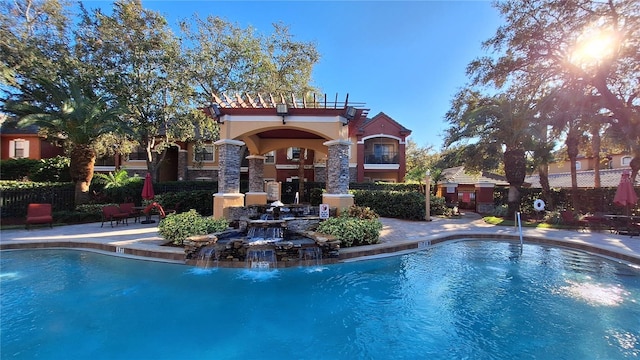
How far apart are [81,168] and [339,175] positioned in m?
13.2

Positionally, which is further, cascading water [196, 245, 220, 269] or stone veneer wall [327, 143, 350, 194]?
stone veneer wall [327, 143, 350, 194]

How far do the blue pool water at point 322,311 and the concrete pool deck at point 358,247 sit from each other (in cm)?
57

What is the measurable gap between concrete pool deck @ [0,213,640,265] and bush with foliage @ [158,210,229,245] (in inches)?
15.5

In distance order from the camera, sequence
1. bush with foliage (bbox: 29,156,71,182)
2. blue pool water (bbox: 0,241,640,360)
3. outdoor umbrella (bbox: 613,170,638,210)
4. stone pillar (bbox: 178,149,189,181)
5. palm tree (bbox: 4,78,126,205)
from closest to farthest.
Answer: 1. blue pool water (bbox: 0,241,640,360)
2. outdoor umbrella (bbox: 613,170,638,210)
3. palm tree (bbox: 4,78,126,205)
4. bush with foliage (bbox: 29,156,71,182)
5. stone pillar (bbox: 178,149,189,181)

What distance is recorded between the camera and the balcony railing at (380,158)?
2725cm

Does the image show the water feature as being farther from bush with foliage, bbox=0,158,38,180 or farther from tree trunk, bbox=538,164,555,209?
bush with foliage, bbox=0,158,38,180

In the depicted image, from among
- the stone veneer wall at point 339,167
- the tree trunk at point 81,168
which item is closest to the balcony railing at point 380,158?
the stone veneer wall at point 339,167

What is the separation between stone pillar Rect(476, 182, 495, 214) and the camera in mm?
22094

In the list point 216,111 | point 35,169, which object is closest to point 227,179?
point 216,111

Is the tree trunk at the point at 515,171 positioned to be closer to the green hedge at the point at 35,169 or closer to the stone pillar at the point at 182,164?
the stone pillar at the point at 182,164

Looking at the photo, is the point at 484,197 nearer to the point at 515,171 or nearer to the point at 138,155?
the point at 515,171

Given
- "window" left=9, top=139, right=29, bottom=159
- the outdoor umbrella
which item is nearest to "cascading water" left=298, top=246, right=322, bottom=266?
the outdoor umbrella

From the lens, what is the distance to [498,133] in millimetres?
16578

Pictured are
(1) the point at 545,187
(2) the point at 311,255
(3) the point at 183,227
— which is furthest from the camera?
(1) the point at 545,187
